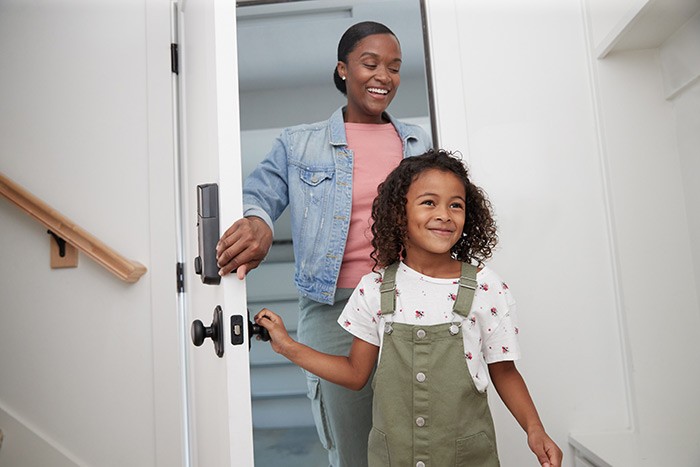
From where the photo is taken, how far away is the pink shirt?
1535 mm

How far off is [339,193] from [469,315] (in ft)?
1.56

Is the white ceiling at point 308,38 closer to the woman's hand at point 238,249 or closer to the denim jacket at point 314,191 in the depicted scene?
the denim jacket at point 314,191

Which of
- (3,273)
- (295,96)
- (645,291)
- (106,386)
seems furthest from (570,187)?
(295,96)

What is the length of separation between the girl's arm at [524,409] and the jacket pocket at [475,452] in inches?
2.8

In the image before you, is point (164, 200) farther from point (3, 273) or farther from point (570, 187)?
point (570, 187)

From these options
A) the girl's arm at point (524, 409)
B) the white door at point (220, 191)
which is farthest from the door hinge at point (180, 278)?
the girl's arm at point (524, 409)

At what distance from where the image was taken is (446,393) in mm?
1188

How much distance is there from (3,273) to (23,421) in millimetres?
433

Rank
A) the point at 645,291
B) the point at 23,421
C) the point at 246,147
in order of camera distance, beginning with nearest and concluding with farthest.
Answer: the point at 645,291, the point at 23,421, the point at 246,147

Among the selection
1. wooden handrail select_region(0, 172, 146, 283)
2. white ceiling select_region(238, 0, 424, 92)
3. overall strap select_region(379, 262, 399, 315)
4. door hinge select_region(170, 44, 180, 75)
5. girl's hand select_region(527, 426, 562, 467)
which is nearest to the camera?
girl's hand select_region(527, 426, 562, 467)

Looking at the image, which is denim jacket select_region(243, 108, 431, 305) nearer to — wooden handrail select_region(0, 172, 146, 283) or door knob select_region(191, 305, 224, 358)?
door knob select_region(191, 305, 224, 358)

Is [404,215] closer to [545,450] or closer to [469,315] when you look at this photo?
[469,315]

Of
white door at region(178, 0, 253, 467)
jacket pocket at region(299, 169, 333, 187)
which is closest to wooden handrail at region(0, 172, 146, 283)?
white door at region(178, 0, 253, 467)

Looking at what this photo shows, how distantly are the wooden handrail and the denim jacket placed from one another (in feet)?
1.95
